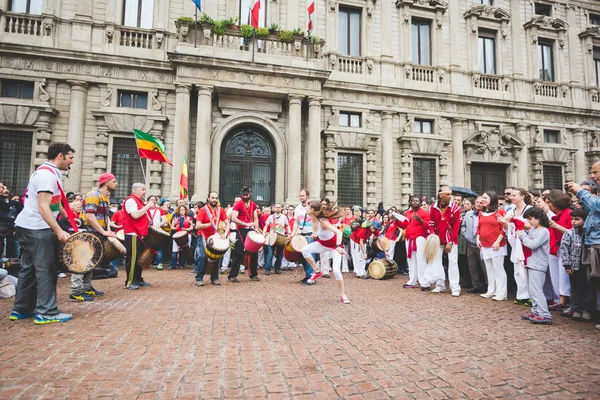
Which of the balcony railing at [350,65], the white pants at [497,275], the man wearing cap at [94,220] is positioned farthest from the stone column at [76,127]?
the white pants at [497,275]

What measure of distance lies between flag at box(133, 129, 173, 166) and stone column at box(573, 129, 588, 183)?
23.6 metres

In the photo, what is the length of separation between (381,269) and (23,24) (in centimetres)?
1801

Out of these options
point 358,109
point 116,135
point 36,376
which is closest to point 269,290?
point 36,376

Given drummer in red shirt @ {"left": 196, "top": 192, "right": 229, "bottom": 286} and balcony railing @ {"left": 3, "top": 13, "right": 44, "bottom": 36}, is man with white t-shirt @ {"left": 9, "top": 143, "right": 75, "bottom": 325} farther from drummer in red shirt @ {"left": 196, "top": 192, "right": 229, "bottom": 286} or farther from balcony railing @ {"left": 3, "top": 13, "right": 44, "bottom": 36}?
balcony railing @ {"left": 3, "top": 13, "right": 44, "bottom": 36}

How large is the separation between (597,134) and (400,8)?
15.1m

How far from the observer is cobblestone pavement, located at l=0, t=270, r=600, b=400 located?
9.84ft

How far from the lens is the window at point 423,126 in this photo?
18867 mm

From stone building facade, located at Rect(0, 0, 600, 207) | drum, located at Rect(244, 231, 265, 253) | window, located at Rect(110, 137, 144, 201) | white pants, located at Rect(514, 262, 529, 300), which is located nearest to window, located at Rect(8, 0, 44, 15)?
stone building facade, located at Rect(0, 0, 600, 207)

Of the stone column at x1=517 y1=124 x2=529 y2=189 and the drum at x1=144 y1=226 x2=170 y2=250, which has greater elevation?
the stone column at x1=517 y1=124 x2=529 y2=189

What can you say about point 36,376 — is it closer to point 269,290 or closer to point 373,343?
point 373,343


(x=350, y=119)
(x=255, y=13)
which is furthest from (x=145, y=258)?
(x=350, y=119)

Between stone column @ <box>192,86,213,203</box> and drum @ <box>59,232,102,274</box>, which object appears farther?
stone column @ <box>192,86,213,203</box>

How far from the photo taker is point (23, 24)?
14.7 meters

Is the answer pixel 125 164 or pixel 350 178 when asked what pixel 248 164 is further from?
pixel 125 164
